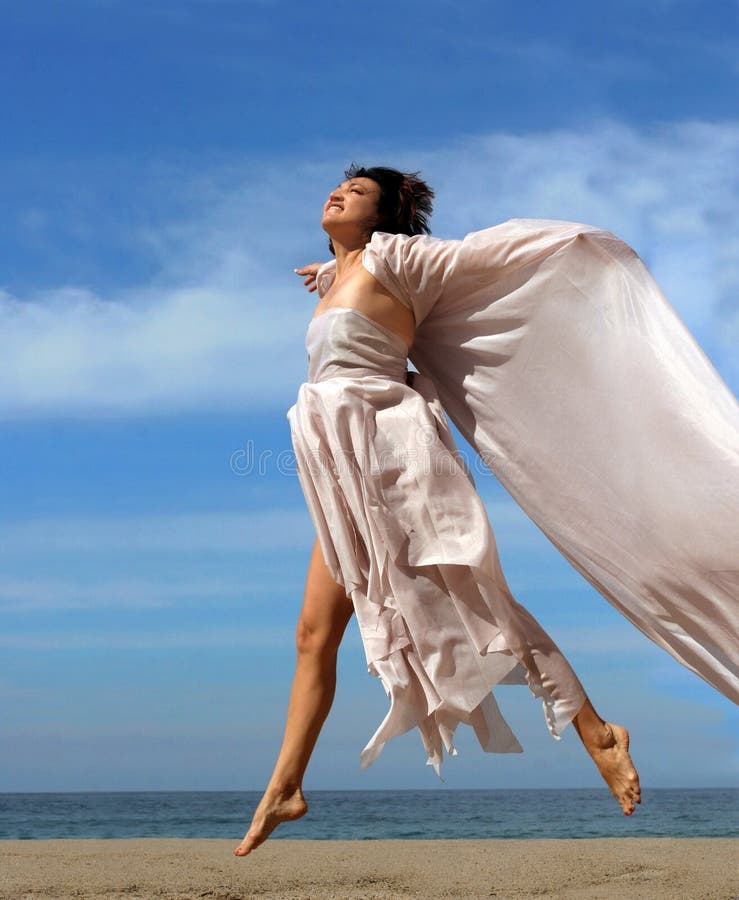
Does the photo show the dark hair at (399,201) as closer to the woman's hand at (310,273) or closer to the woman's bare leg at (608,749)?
the woman's hand at (310,273)

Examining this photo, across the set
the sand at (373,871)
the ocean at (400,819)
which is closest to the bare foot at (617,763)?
the sand at (373,871)

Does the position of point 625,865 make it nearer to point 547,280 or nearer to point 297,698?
point 297,698

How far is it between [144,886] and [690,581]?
9.37 feet

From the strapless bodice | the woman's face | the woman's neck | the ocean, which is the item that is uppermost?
the woman's face

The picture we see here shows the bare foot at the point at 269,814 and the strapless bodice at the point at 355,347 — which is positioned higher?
the strapless bodice at the point at 355,347

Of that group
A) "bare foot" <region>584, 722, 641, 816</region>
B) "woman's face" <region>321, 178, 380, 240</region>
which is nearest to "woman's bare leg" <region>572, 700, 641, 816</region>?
"bare foot" <region>584, 722, 641, 816</region>

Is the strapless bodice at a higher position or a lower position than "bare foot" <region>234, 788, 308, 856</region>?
higher

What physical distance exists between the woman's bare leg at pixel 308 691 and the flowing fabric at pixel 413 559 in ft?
0.40

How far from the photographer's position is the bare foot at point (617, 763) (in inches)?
120

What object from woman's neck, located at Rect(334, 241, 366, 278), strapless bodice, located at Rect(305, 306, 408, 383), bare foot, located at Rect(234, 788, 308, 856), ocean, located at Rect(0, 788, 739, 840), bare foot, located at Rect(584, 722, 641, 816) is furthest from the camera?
ocean, located at Rect(0, 788, 739, 840)

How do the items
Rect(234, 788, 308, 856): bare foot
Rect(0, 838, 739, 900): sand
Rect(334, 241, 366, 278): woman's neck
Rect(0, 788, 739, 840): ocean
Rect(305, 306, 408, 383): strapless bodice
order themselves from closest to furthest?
Rect(234, 788, 308, 856): bare foot → Rect(305, 306, 408, 383): strapless bodice → Rect(334, 241, 366, 278): woman's neck → Rect(0, 838, 739, 900): sand → Rect(0, 788, 739, 840): ocean

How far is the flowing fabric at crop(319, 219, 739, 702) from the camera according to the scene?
3115 millimetres

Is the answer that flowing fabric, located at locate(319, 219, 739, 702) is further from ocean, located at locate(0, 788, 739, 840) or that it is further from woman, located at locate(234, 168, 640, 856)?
ocean, located at locate(0, 788, 739, 840)

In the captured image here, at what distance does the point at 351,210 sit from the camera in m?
3.62
